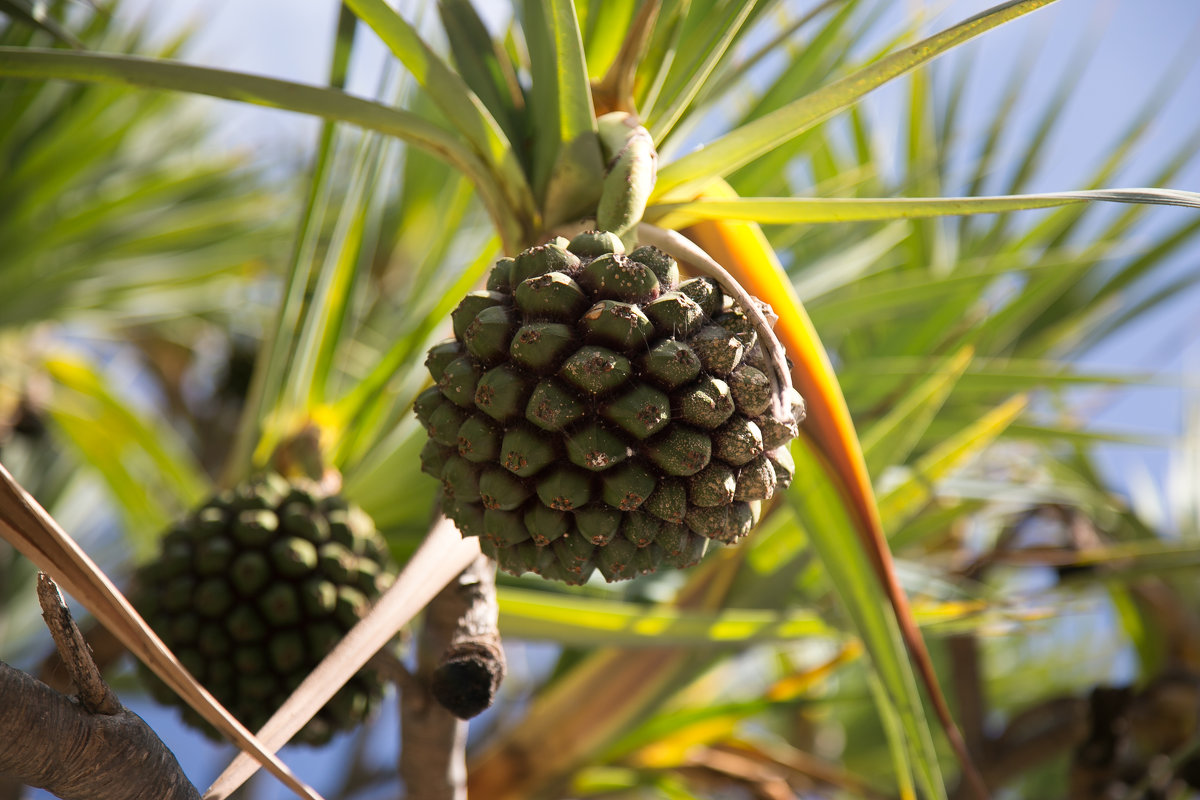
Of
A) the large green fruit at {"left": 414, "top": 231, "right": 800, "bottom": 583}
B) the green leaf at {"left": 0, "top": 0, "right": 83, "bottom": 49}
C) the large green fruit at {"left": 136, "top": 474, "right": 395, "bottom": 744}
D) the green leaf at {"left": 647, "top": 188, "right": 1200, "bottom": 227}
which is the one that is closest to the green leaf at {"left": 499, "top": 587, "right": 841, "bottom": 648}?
the large green fruit at {"left": 136, "top": 474, "right": 395, "bottom": 744}

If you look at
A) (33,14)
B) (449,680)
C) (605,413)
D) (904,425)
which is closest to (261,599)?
(449,680)

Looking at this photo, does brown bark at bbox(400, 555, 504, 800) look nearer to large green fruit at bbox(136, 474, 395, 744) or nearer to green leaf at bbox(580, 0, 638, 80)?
large green fruit at bbox(136, 474, 395, 744)

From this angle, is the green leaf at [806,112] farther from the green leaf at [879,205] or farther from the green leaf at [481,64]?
the green leaf at [481,64]

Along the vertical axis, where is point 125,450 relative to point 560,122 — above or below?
below

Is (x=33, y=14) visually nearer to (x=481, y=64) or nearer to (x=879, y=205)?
(x=481, y=64)

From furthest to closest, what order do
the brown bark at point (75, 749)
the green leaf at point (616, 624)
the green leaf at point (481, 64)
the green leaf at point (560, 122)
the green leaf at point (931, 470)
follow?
1. the green leaf at point (931, 470)
2. the green leaf at point (616, 624)
3. the green leaf at point (481, 64)
4. the green leaf at point (560, 122)
5. the brown bark at point (75, 749)

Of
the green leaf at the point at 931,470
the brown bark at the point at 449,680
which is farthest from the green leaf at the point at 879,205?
the green leaf at the point at 931,470

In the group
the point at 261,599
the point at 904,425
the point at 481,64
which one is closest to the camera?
the point at 481,64
